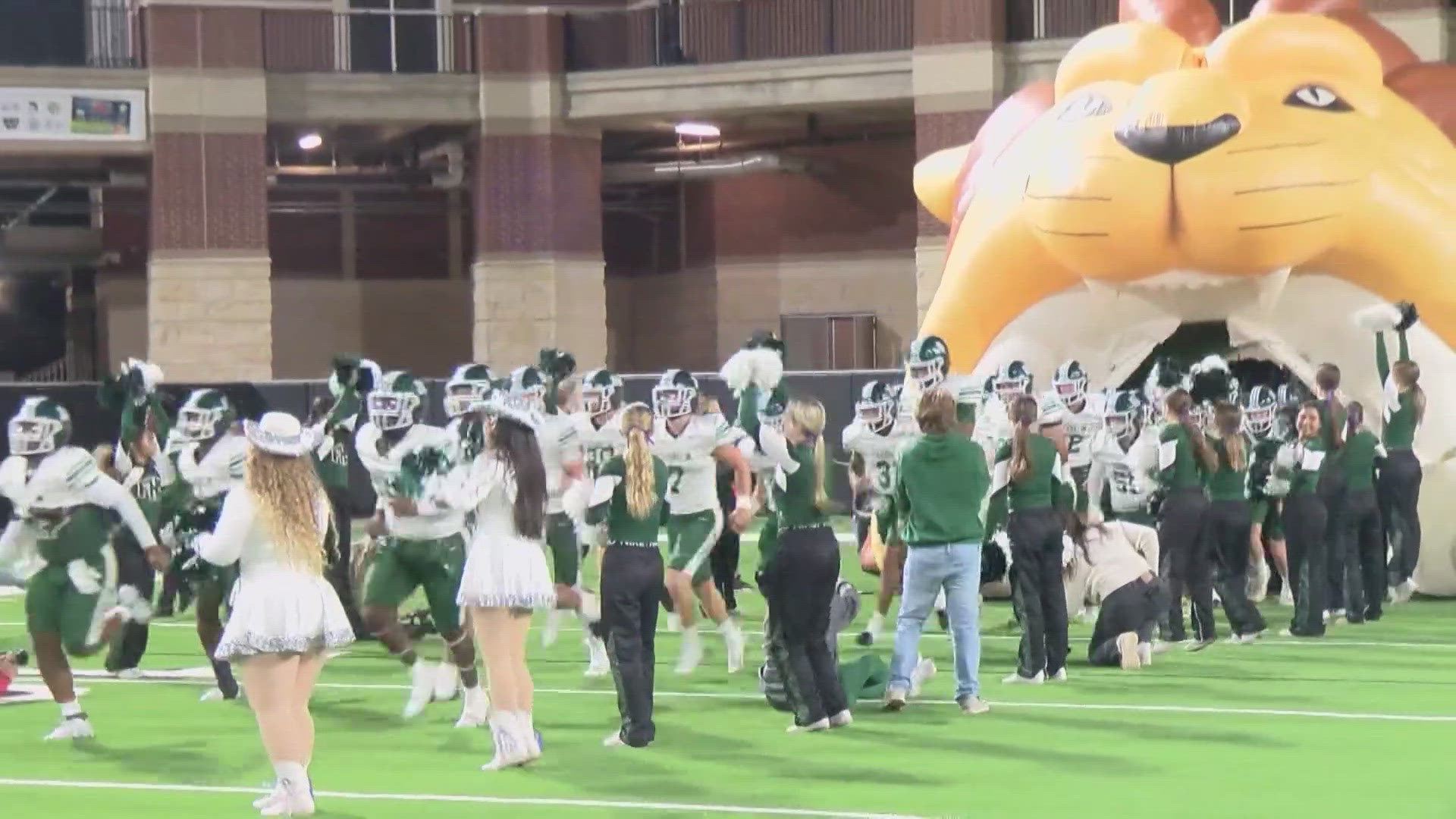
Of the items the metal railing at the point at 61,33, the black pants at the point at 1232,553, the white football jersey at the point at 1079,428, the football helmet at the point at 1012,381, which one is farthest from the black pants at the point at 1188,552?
the metal railing at the point at 61,33

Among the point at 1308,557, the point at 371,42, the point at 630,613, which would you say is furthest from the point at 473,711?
the point at 371,42

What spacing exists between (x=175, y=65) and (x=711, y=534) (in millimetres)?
18376

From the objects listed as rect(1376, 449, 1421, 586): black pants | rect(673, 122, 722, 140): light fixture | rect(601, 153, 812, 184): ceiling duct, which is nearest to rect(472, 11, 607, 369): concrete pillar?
rect(673, 122, 722, 140): light fixture

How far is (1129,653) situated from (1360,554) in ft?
10.1

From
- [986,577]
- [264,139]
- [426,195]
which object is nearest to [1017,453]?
[986,577]

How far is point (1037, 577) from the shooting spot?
11492 mm

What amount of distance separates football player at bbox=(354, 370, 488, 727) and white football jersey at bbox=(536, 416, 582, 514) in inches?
66.3

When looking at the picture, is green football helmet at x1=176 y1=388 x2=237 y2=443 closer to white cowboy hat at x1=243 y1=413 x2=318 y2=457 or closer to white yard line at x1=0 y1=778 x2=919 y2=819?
white yard line at x1=0 y1=778 x2=919 y2=819

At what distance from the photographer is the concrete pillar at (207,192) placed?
28.2 m

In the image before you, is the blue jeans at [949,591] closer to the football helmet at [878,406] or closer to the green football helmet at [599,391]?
the football helmet at [878,406]

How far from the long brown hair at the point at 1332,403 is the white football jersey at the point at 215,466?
22.2 ft

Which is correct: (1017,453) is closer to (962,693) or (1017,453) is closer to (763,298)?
(962,693)

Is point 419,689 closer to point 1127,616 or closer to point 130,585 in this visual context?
point 130,585

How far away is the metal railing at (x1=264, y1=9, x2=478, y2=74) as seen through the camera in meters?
29.5
